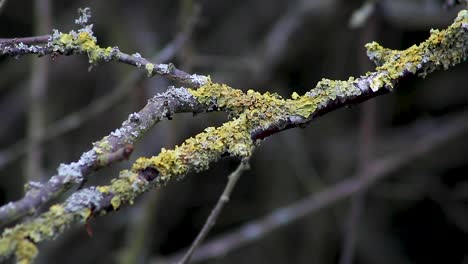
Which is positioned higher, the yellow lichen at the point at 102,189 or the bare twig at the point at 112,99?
the bare twig at the point at 112,99

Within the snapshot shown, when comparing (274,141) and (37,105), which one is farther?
(274,141)

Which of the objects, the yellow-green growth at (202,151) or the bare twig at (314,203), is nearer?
the yellow-green growth at (202,151)

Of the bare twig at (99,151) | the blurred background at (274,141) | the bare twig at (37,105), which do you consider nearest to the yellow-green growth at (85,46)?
the bare twig at (99,151)

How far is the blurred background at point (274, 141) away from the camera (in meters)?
3.10

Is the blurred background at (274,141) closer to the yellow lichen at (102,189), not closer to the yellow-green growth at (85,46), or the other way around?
the yellow-green growth at (85,46)

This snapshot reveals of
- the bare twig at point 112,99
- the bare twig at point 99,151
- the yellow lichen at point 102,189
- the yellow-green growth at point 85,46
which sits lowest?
the yellow lichen at point 102,189

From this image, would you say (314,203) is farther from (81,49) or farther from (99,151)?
(99,151)

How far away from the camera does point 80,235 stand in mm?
3562

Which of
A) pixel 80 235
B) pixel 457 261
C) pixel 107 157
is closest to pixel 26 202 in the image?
pixel 107 157

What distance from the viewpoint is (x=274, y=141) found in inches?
138

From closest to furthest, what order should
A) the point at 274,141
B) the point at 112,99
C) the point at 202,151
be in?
the point at 202,151
the point at 112,99
the point at 274,141

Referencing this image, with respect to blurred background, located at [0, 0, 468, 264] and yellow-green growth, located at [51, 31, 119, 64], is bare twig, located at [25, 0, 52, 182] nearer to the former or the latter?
blurred background, located at [0, 0, 468, 264]

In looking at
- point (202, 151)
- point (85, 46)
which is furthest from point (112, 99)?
point (202, 151)

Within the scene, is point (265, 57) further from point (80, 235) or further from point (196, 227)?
point (80, 235)
